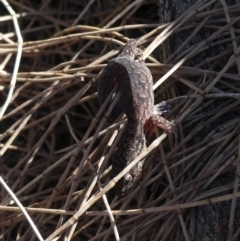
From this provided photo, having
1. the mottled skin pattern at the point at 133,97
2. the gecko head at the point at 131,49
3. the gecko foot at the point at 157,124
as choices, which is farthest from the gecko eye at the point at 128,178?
the gecko head at the point at 131,49

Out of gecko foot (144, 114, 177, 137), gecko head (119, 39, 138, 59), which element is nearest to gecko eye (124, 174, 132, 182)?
gecko foot (144, 114, 177, 137)

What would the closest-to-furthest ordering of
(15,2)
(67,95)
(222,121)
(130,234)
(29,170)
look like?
(130,234) < (222,121) < (29,170) < (67,95) < (15,2)

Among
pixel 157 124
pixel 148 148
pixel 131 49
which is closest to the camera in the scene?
pixel 148 148

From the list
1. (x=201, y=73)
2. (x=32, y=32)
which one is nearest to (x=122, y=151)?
(x=201, y=73)

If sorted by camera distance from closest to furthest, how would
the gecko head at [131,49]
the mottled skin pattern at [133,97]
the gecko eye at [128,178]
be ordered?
the gecko eye at [128,178]
the mottled skin pattern at [133,97]
the gecko head at [131,49]

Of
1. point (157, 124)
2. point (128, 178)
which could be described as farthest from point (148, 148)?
point (157, 124)

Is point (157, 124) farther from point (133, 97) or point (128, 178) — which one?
point (128, 178)

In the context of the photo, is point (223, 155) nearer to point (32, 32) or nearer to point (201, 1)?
point (201, 1)

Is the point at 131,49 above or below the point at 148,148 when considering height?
above

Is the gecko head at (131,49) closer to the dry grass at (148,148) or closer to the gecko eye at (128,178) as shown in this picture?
the dry grass at (148,148)
